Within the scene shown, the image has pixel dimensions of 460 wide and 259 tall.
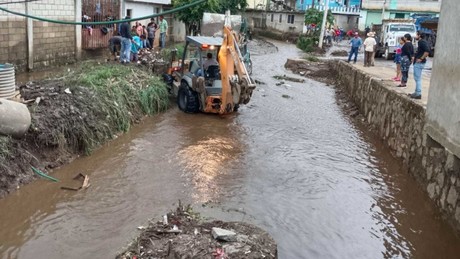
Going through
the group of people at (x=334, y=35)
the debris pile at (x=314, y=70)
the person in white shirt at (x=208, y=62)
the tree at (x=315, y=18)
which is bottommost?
the debris pile at (x=314, y=70)

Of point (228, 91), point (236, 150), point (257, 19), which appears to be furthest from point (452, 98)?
point (257, 19)

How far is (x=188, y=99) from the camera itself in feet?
39.6

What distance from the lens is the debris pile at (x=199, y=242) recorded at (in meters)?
4.38

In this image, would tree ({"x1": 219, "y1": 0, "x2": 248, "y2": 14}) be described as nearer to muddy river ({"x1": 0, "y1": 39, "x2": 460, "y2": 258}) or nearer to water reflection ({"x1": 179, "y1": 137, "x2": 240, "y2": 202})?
muddy river ({"x1": 0, "y1": 39, "x2": 460, "y2": 258})

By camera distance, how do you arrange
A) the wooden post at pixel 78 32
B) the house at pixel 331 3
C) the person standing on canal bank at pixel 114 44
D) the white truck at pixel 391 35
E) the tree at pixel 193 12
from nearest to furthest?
the person standing on canal bank at pixel 114 44, the wooden post at pixel 78 32, the white truck at pixel 391 35, the tree at pixel 193 12, the house at pixel 331 3

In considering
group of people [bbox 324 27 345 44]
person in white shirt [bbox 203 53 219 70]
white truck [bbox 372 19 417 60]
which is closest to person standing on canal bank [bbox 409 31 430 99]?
person in white shirt [bbox 203 53 219 70]

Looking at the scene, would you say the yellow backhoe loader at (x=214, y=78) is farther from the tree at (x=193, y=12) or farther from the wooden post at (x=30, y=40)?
the tree at (x=193, y=12)

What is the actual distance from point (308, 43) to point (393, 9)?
13.3m

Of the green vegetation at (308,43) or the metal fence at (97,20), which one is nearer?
the metal fence at (97,20)

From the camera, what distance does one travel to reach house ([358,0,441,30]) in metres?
41.1

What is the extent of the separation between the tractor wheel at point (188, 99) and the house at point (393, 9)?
110 ft

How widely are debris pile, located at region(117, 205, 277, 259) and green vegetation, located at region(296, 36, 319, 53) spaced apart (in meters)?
29.6

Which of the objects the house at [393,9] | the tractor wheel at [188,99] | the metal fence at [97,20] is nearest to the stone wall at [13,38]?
the metal fence at [97,20]

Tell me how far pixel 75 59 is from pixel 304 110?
8.61 m
